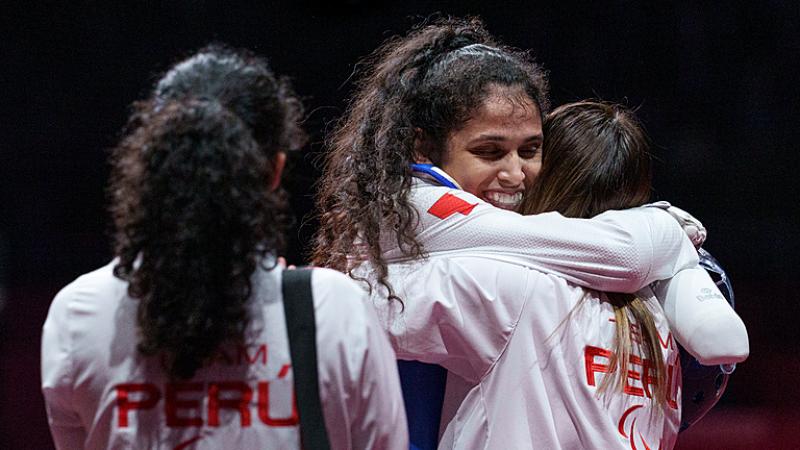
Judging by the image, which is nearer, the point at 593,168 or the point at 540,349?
the point at 540,349

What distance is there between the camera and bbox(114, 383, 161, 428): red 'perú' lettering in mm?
1226

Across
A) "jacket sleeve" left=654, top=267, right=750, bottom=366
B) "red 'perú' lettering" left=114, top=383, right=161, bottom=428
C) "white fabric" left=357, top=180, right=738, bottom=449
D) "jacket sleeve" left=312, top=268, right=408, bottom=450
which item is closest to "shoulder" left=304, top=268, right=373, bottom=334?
"jacket sleeve" left=312, top=268, right=408, bottom=450

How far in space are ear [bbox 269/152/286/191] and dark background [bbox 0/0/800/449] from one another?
2333mm

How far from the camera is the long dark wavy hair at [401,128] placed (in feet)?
5.78

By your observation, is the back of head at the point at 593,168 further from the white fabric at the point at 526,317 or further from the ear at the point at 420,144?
the ear at the point at 420,144

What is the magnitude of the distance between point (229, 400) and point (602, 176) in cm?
83

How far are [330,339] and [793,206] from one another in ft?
11.3

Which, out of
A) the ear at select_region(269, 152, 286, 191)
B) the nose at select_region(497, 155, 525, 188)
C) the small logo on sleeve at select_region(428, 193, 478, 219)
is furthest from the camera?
the nose at select_region(497, 155, 525, 188)

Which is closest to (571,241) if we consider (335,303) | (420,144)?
(420,144)

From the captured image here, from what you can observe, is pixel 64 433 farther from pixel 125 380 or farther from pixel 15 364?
pixel 15 364

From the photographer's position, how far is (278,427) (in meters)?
1.23

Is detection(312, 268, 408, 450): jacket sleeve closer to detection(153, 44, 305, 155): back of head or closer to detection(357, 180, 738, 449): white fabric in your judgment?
detection(153, 44, 305, 155): back of head

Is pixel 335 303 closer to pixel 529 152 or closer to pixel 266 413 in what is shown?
pixel 266 413

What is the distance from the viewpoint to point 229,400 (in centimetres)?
123
